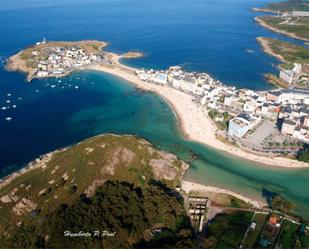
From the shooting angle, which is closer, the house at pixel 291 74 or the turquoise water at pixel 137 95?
the turquoise water at pixel 137 95

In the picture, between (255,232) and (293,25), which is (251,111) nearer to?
(255,232)

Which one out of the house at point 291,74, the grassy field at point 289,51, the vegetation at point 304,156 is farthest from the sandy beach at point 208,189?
the grassy field at point 289,51

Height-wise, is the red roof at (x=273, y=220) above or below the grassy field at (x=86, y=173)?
below

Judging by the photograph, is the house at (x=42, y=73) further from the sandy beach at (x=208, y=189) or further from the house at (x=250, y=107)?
the sandy beach at (x=208, y=189)

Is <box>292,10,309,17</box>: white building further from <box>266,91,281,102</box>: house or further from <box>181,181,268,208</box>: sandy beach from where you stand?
<box>181,181,268,208</box>: sandy beach

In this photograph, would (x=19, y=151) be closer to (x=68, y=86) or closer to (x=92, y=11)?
(x=68, y=86)

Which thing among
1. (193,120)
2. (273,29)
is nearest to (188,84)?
(193,120)
